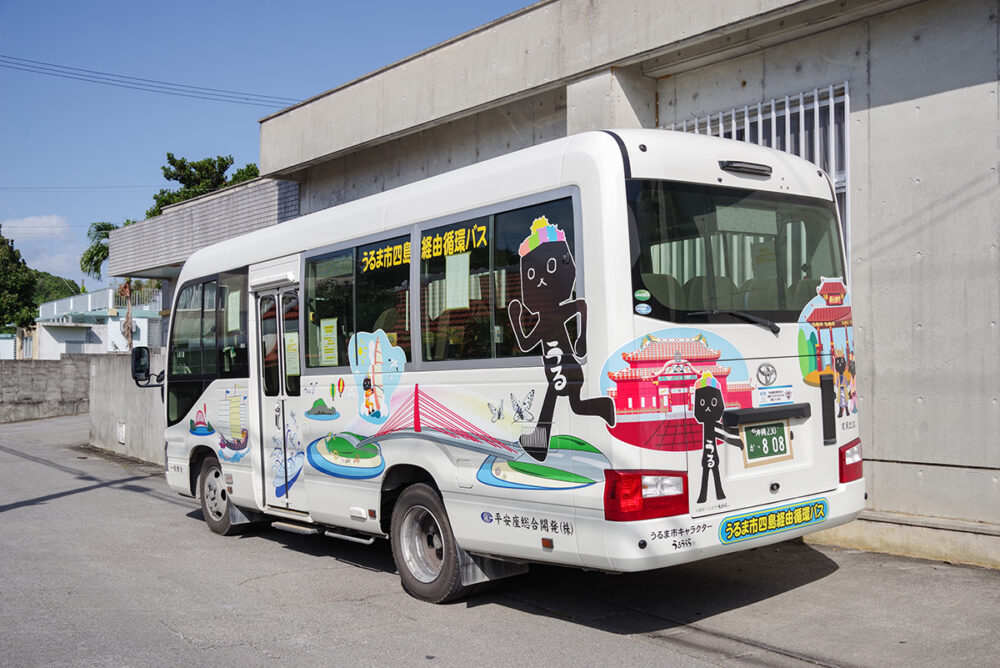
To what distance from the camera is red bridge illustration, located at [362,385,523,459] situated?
618 centimetres

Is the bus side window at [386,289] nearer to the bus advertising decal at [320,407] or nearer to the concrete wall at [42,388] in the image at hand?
the bus advertising decal at [320,407]

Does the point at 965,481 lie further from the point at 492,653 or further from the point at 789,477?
the point at 492,653

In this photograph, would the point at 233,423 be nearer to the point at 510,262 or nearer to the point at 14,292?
the point at 510,262

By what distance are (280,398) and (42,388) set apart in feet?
88.4

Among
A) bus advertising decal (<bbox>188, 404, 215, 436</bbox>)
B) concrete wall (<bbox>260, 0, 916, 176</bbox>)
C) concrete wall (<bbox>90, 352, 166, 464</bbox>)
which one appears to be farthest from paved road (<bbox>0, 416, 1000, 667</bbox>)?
concrete wall (<bbox>90, 352, 166, 464</bbox>)

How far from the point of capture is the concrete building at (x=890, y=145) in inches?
305

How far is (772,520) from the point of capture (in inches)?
231

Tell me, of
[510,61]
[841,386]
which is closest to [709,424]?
[841,386]

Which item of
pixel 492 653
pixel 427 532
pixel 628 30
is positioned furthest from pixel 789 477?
pixel 628 30

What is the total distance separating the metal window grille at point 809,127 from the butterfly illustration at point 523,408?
4.29 m

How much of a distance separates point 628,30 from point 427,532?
6.11 meters

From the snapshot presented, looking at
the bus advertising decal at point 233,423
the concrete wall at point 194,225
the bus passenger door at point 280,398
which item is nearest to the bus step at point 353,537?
the bus passenger door at point 280,398

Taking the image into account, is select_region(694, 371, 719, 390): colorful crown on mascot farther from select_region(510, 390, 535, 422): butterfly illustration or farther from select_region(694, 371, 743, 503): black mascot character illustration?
select_region(510, 390, 535, 422): butterfly illustration

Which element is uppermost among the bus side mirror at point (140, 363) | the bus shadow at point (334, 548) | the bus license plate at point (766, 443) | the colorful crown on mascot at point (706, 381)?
the bus side mirror at point (140, 363)
